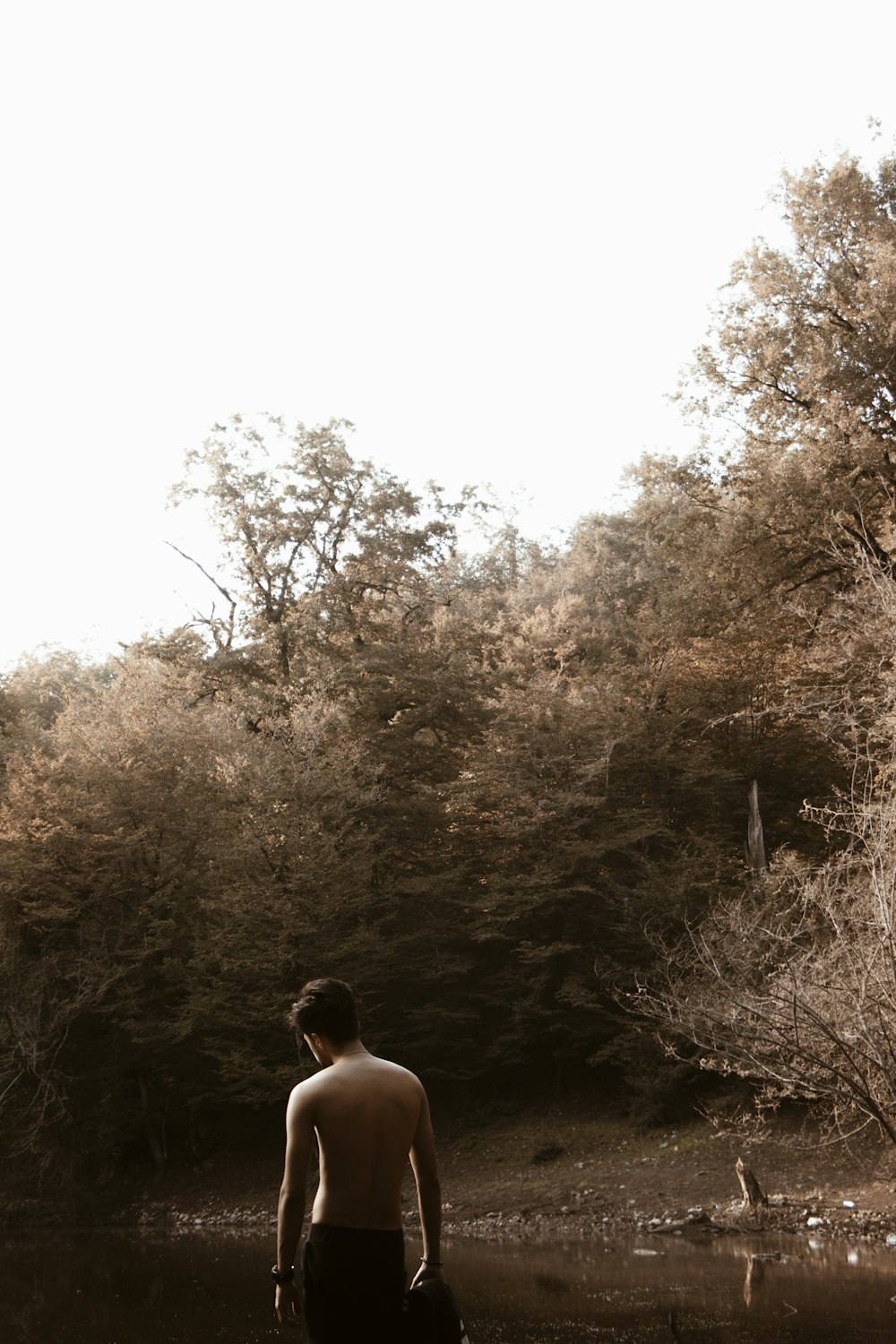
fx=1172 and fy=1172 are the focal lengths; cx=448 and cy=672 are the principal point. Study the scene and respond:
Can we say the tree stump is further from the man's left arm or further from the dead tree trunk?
the man's left arm

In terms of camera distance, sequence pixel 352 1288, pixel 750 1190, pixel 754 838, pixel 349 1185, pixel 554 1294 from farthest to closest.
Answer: pixel 754 838
pixel 750 1190
pixel 554 1294
pixel 349 1185
pixel 352 1288

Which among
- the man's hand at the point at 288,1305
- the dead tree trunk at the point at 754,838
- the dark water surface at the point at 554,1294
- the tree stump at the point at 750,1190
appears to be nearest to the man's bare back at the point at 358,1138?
the man's hand at the point at 288,1305

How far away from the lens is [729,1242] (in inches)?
584

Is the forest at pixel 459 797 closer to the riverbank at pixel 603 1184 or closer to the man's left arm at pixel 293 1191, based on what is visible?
the riverbank at pixel 603 1184

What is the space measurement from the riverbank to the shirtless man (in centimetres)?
1180

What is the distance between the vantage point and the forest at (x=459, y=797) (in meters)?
21.3

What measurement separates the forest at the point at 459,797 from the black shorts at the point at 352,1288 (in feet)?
49.6

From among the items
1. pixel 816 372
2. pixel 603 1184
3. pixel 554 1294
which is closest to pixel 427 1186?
pixel 554 1294

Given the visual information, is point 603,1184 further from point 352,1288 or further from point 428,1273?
point 352,1288

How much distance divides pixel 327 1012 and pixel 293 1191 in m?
0.59

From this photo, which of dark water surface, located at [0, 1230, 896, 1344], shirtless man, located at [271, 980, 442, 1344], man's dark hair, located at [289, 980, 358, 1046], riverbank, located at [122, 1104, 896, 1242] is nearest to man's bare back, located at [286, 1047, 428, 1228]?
shirtless man, located at [271, 980, 442, 1344]

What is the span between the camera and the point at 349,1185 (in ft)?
12.5

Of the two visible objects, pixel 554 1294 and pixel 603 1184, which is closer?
pixel 554 1294

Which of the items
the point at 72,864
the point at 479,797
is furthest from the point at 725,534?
the point at 72,864
